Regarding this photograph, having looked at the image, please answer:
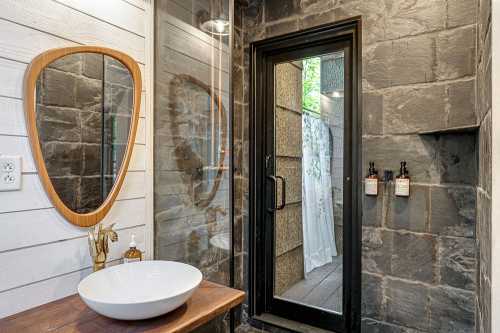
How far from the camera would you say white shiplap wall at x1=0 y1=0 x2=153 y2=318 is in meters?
1.21

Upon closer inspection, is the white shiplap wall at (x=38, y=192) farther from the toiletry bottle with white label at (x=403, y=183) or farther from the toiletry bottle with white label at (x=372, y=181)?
the toiletry bottle with white label at (x=403, y=183)

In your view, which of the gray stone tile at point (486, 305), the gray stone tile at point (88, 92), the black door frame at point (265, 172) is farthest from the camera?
the black door frame at point (265, 172)

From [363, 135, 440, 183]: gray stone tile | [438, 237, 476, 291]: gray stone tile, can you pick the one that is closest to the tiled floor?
[438, 237, 476, 291]: gray stone tile

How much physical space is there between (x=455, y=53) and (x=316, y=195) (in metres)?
1.26

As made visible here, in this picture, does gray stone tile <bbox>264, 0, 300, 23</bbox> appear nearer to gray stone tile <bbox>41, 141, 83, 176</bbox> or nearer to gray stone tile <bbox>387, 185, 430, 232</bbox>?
gray stone tile <bbox>387, 185, 430, 232</bbox>

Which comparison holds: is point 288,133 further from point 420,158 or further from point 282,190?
point 420,158

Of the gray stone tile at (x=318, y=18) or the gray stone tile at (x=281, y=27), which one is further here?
the gray stone tile at (x=281, y=27)

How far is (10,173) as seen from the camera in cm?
121

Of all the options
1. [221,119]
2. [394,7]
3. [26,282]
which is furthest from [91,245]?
[394,7]

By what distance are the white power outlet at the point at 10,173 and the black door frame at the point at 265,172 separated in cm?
162

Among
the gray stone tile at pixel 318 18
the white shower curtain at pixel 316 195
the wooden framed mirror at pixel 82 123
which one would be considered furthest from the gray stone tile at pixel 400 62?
the wooden framed mirror at pixel 82 123

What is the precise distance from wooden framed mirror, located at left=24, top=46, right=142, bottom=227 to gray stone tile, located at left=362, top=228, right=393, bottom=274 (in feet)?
5.11

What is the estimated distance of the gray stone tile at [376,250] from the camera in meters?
1.98

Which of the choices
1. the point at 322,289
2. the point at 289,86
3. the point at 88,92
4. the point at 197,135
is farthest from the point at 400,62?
the point at 88,92
